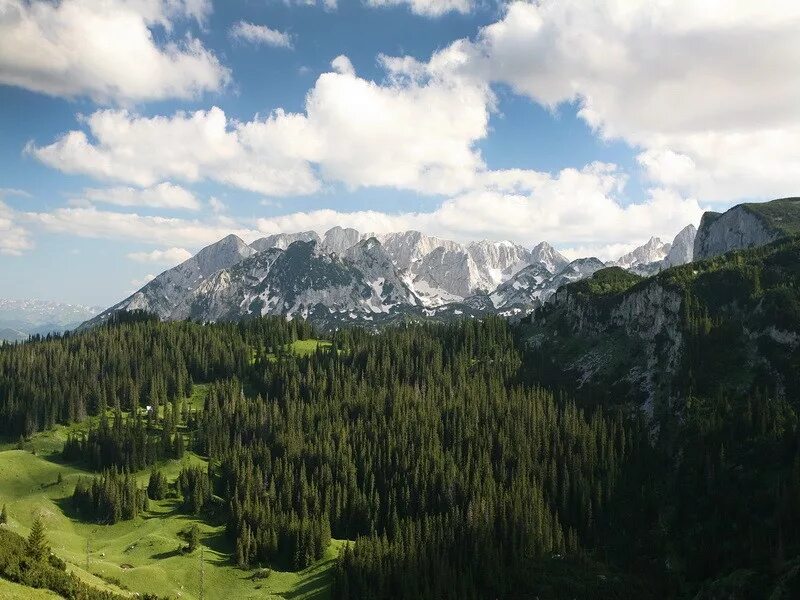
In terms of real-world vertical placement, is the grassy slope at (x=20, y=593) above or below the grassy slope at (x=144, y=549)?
above

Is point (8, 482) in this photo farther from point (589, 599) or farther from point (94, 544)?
point (589, 599)

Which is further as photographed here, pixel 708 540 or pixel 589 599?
pixel 708 540

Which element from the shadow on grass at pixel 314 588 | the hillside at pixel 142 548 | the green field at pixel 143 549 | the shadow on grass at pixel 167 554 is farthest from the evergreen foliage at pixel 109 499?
the shadow on grass at pixel 314 588

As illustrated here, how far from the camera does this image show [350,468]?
180500mm

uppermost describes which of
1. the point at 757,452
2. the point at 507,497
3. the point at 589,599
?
the point at 757,452

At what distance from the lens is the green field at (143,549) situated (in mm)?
121250

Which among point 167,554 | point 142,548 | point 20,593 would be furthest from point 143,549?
point 20,593

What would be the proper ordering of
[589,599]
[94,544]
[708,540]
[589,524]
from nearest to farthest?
1. [589,599]
2. [708,540]
3. [94,544]
4. [589,524]

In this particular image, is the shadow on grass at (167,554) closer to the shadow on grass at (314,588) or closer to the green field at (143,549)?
the green field at (143,549)

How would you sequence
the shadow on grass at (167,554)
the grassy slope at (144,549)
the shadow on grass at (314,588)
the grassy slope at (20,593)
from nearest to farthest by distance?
the grassy slope at (20,593)
the grassy slope at (144,549)
the shadow on grass at (314,588)
the shadow on grass at (167,554)

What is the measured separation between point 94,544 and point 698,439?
158928 millimetres

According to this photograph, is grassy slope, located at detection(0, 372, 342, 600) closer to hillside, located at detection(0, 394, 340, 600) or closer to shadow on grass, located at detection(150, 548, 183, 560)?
hillside, located at detection(0, 394, 340, 600)

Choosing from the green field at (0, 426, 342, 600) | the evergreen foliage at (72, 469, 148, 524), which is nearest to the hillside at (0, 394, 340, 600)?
the green field at (0, 426, 342, 600)

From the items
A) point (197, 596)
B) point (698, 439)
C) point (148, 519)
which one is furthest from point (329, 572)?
point (698, 439)
